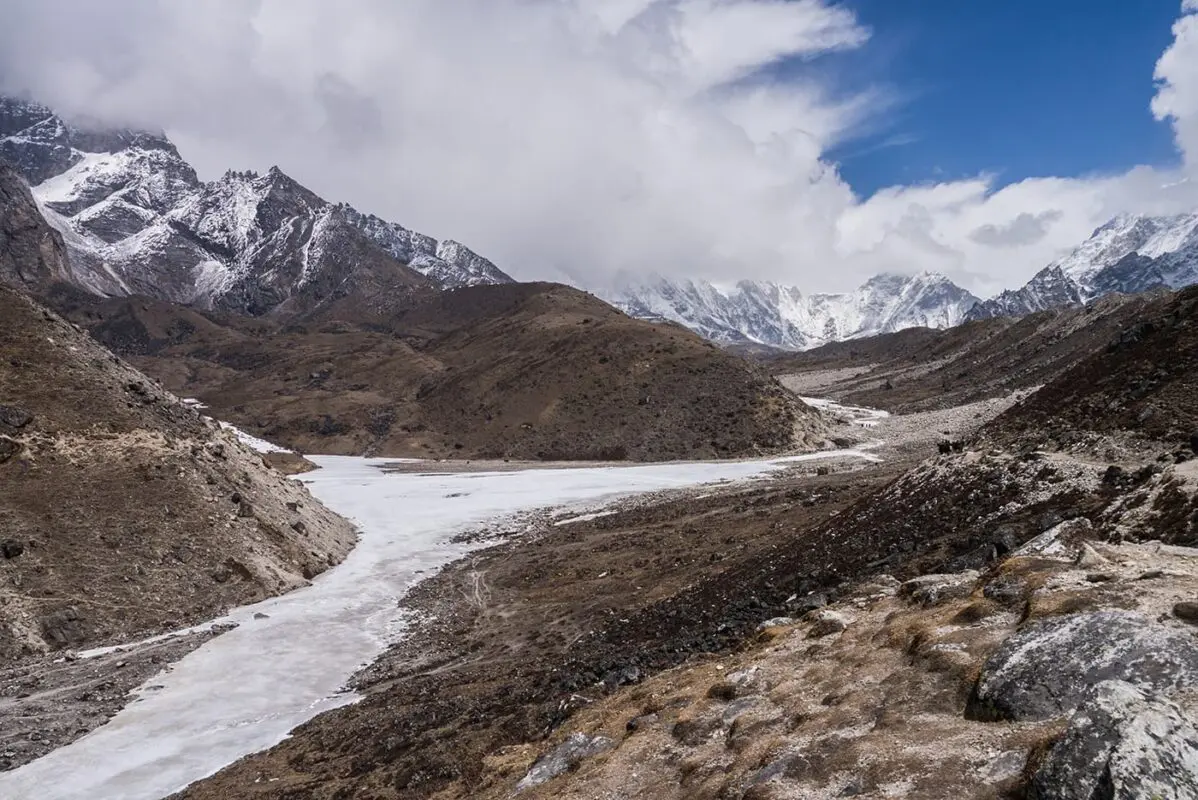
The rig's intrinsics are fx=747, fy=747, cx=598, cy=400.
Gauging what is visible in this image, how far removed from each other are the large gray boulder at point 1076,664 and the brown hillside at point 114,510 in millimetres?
33533

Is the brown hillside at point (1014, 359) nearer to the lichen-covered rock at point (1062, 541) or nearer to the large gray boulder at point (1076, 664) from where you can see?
the lichen-covered rock at point (1062, 541)

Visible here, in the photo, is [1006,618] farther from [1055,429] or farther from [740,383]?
[740,383]

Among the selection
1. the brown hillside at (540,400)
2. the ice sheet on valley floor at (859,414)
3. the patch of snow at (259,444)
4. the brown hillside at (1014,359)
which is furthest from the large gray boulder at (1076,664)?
the brown hillside at (1014,359)

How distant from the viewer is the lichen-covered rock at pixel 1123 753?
20.1 ft

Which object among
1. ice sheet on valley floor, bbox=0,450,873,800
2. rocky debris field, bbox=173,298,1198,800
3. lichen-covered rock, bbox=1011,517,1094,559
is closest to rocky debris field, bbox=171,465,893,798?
rocky debris field, bbox=173,298,1198,800

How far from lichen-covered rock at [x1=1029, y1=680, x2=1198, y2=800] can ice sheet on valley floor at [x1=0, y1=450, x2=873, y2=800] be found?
70.3 ft

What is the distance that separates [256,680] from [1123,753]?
28.1 meters

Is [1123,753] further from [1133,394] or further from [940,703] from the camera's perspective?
[1133,394]

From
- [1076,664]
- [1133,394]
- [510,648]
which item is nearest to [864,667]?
[1076,664]

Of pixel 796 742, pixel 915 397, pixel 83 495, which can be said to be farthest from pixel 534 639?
pixel 915 397

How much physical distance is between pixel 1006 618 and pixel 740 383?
98.9 m

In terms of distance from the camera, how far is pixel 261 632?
1270 inches

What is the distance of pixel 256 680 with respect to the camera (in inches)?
1083

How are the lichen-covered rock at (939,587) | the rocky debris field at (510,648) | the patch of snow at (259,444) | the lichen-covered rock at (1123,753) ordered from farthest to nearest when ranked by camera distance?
the patch of snow at (259,444) → the rocky debris field at (510,648) → the lichen-covered rock at (939,587) → the lichen-covered rock at (1123,753)
